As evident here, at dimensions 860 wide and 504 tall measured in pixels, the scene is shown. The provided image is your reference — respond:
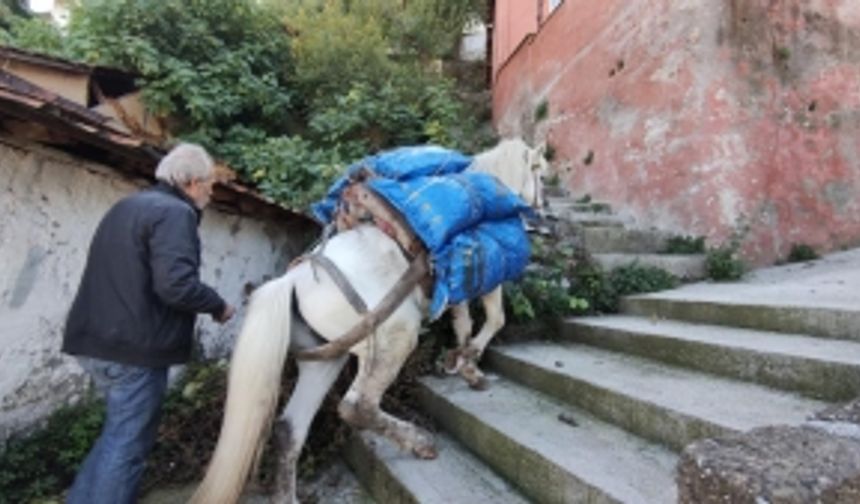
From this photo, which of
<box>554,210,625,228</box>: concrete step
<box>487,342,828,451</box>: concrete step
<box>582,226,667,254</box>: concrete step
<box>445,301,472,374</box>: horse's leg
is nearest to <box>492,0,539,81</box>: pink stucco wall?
<box>554,210,625,228</box>: concrete step

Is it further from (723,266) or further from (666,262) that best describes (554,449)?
(723,266)

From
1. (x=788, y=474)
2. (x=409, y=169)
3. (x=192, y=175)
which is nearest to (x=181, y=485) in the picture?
(x=192, y=175)

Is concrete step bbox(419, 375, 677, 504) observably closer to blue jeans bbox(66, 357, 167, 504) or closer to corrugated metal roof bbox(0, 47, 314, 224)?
blue jeans bbox(66, 357, 167, 504)

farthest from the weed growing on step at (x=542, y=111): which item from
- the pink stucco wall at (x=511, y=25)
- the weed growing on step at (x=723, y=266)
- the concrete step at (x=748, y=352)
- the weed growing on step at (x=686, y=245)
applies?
the concrete step at (x=748, y=352)

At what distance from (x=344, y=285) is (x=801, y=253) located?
15.4 ft

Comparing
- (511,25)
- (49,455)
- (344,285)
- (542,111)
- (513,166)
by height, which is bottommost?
(49,455)

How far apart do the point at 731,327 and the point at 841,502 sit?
231 cm

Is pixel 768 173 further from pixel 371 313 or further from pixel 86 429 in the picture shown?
pixel 86 429

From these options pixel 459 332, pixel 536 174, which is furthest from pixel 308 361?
pixel 536 174

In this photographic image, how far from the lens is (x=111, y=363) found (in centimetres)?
230

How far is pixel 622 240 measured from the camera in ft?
16.7

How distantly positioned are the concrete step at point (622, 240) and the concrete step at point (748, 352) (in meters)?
1.32

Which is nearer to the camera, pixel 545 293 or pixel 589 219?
pixel 545 293

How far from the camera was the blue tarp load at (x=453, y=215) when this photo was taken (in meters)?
2.71
